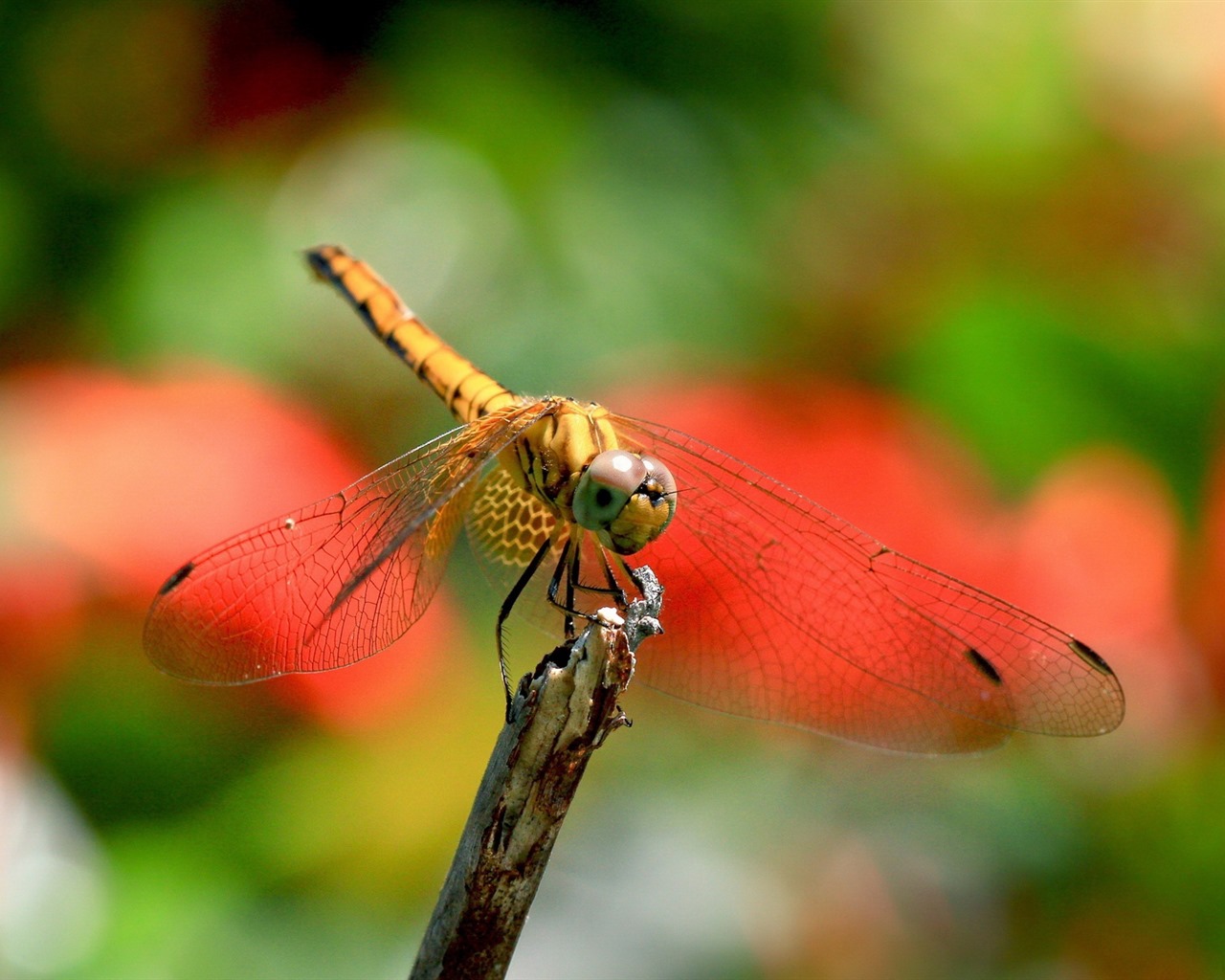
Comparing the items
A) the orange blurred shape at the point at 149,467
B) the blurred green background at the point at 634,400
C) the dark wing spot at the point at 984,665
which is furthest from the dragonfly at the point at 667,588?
the orange blurred shape at the point at 149,467

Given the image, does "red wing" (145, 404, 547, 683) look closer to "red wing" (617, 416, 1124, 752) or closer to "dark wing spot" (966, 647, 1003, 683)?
"red wing" (617, 416, 1124, 752)

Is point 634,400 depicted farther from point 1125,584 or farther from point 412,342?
point 1125,584

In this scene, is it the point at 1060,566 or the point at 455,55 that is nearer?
the point at 1060,566

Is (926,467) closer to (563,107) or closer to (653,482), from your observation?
(653,482)

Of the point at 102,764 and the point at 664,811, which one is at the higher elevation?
the point at 664,811

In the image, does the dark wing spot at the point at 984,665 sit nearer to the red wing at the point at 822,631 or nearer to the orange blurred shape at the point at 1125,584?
the red wing at the point at 822,631

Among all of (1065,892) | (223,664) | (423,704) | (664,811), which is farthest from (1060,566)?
(223,664)

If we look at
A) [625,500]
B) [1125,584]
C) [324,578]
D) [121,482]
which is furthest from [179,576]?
[1125,584]

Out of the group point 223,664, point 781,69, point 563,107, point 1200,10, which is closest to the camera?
point 223,664
